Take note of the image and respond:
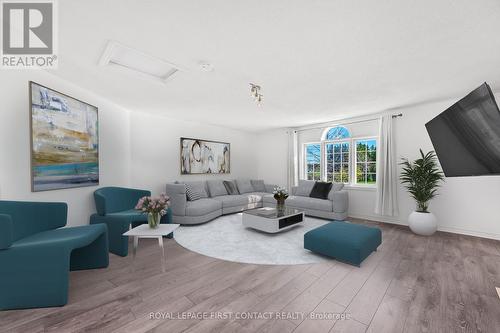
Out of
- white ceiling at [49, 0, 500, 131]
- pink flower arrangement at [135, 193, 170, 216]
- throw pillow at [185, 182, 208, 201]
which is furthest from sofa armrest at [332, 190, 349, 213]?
pink flower arrangement at [135, 193, 170, 216]

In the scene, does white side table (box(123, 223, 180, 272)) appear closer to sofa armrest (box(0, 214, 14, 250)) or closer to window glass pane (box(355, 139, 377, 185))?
sofa armrest (box(0, 214, 14, 250))

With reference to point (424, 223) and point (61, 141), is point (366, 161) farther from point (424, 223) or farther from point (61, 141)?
point (61, 141)

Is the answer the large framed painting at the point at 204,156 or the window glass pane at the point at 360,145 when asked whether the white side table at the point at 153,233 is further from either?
the window glass pane at the point at 360,145

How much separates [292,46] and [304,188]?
402 centimetres

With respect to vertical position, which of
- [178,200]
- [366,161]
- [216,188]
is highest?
[366,161]

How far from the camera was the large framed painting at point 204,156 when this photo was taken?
5410 millimetres

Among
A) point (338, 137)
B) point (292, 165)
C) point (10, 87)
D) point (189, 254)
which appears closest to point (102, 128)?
point (10, 87)

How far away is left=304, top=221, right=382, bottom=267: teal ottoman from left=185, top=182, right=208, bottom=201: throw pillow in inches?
115

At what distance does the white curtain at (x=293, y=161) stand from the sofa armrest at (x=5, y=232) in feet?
18.4

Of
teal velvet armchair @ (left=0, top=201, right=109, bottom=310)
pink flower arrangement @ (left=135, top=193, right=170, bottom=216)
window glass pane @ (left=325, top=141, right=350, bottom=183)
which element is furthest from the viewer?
window glass pane @ (left=325, top=141, right=350, bottom=183)

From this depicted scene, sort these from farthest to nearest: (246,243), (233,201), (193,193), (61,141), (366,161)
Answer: (233,201) → (366,161) → (193,193) → (246,243) → (61,141)

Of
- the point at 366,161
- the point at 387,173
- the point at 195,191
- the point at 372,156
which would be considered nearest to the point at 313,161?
the point at 366,161

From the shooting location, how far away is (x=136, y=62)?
8.29 ft

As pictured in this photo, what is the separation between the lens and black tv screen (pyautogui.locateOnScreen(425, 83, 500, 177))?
1.33 metres
